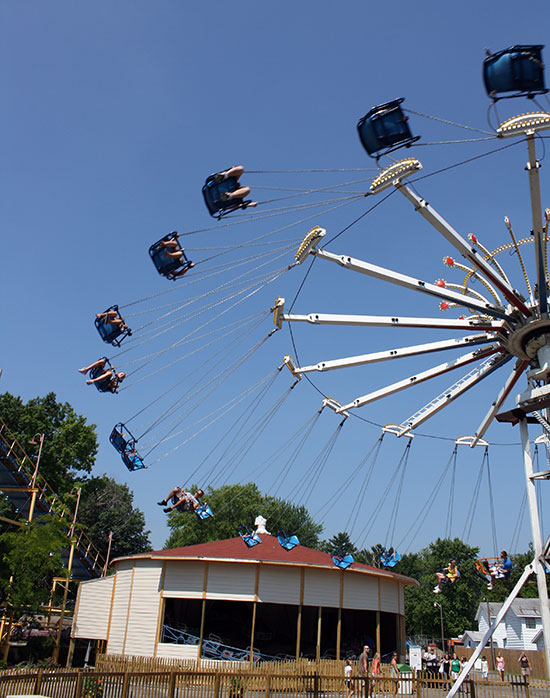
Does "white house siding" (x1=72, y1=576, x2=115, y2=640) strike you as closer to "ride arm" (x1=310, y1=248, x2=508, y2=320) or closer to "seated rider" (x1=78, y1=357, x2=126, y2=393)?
"seated rider" (x1=78, y1=357, x2=126, y2=393)

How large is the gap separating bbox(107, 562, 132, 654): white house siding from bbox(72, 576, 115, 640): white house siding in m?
0.54

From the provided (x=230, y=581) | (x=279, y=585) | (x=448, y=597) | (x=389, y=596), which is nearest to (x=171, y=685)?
(x=230, y=581)

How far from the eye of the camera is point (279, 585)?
26.9 metres

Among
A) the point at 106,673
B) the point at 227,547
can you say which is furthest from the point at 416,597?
the point at 106,673

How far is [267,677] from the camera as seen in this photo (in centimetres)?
1733

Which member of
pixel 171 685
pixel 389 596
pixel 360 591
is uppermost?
pixel 360 591

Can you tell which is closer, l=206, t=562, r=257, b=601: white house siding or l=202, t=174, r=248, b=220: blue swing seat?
l=202, t=174, r=248, b=220: blue swing seat

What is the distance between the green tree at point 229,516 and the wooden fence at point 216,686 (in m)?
48.6

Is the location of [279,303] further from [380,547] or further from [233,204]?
[380,547]

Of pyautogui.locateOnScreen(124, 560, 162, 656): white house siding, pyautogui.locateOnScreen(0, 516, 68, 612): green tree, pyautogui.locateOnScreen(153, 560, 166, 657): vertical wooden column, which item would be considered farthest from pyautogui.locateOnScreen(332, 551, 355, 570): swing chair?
pyautogui.locateOnScreen(0, 516, 68, 612): green tree

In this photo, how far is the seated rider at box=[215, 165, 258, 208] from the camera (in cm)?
1808

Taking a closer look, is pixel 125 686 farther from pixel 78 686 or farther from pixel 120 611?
pixel 120 611

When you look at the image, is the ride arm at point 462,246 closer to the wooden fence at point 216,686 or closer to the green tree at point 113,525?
the wooden fence at point 216,686

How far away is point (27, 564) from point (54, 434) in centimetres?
2656
